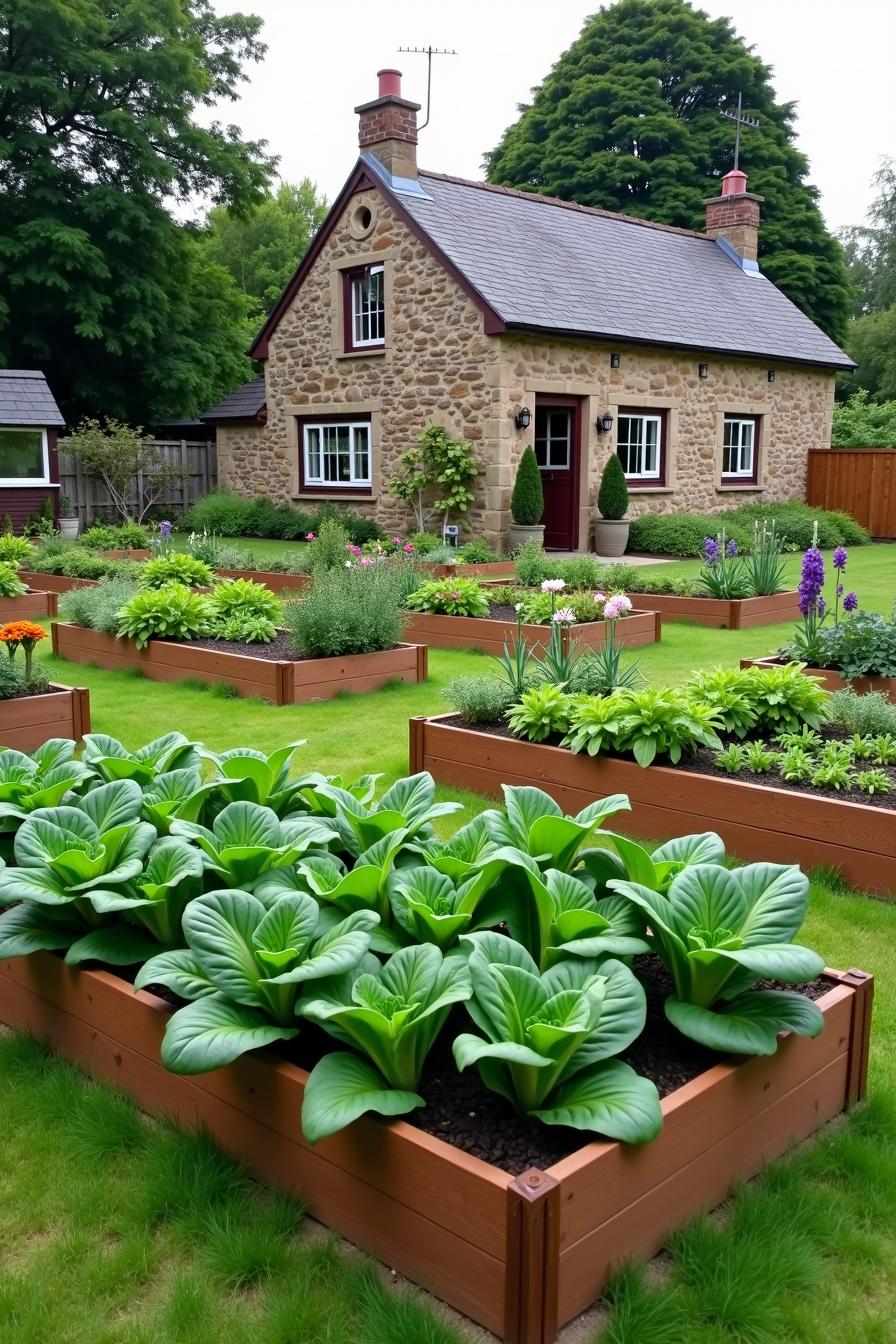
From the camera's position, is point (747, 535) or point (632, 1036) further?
point (747, 535)

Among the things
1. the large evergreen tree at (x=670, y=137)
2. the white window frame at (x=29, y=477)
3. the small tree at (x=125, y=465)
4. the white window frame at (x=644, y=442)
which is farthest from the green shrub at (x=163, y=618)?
the large evergreen tree at (x=670, y=137)

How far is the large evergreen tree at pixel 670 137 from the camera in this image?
2909 centimetres

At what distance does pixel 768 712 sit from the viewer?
527 cm

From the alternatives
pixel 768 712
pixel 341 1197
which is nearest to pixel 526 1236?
pixel 341 1197

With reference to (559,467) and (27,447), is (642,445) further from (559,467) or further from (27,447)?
(27,447)

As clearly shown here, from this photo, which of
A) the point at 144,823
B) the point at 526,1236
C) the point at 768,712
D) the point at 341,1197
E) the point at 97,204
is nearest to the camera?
the point at 526,1236

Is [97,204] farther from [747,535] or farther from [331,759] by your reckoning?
[331,759]

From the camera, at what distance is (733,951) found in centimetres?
257

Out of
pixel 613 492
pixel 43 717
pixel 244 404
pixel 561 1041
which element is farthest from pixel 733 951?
pixel 244 404

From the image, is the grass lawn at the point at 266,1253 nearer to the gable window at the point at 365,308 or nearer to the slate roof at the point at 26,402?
the gable window at the point at 365,308

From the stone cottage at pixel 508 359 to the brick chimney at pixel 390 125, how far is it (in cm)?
3

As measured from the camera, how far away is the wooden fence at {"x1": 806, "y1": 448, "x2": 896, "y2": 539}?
20.9 metres

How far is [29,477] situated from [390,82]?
8.38 m

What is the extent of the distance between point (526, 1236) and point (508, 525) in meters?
14.0
